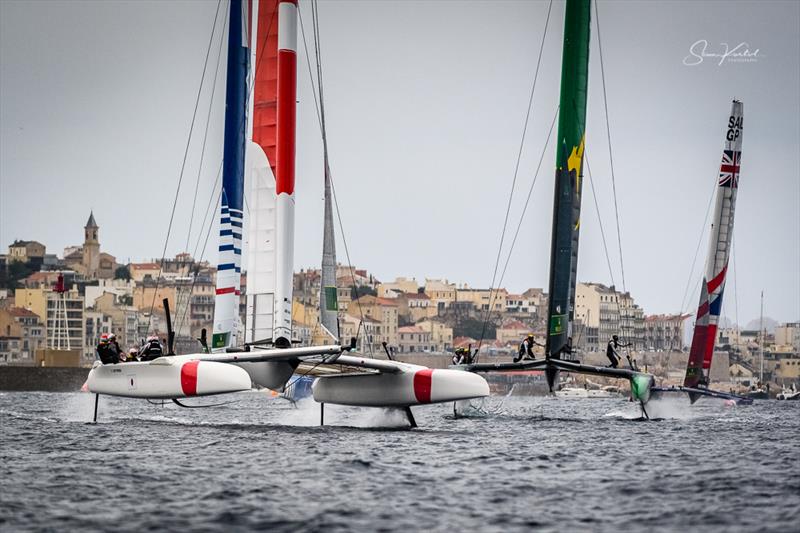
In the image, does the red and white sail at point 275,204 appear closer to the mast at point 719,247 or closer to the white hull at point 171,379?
the white hull at point 171,379

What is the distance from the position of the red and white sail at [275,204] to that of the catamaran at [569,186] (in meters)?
4.31

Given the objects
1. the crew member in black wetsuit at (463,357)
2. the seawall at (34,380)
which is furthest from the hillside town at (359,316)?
the crew member in black wetsuit at (463,357)

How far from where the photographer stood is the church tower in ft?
365

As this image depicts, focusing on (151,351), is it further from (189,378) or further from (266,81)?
(266,81)

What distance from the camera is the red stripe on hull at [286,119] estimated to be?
1595 cm

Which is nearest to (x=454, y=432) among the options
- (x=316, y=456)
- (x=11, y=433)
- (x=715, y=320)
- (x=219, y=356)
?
(x=219, y=356)

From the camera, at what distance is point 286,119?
16172 mm

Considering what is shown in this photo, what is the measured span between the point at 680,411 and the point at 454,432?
970cm

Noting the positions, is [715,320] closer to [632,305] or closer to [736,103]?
[736,103]

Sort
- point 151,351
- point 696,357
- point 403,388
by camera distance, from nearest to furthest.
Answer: point 403,388, point 151,351, point 696,357

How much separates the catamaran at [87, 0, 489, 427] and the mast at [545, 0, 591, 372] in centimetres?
411

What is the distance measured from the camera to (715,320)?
89.7 feet

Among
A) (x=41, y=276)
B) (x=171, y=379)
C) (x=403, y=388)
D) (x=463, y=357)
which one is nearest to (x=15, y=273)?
(x=41, y=276)

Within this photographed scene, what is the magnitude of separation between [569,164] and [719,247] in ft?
27.3
